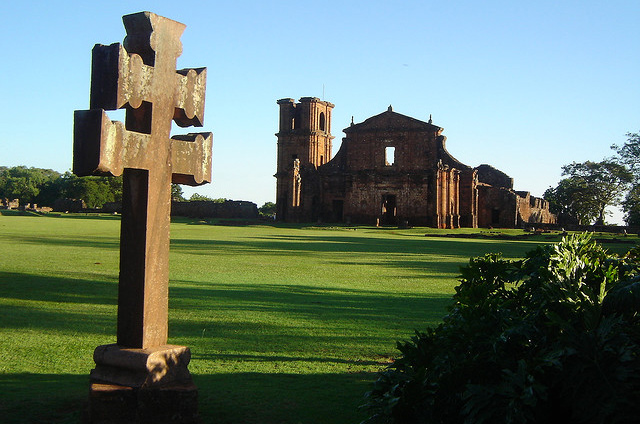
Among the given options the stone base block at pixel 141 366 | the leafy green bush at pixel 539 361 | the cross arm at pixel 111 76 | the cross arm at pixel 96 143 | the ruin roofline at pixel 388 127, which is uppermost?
the ruin roofline at pixel 388 127

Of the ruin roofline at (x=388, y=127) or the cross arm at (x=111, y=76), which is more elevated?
the ruin roofline at (x=388, y=127)

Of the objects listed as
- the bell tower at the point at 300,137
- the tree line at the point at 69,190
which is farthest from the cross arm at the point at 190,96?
the tree line at the point at 69,190

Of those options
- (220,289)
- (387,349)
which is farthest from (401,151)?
(387,349)

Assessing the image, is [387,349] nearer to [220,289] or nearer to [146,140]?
[146,140]

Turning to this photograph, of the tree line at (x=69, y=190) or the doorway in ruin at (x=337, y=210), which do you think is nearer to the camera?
the doorway in ruin at (x=337, y=210)

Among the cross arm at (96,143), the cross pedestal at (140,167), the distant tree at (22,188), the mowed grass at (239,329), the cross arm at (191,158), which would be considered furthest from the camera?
the distant tree at (22,188)

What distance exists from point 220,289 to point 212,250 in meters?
8.51

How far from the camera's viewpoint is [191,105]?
4301 millimetres

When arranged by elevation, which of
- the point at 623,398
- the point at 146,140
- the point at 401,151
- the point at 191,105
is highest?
the point at 401,151

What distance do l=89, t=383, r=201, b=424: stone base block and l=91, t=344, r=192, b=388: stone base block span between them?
0.06m

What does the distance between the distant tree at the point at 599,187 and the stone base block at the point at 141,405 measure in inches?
2833

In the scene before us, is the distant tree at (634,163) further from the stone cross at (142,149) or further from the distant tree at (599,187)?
the stone cross at (142,149)

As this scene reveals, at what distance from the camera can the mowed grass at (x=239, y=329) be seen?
4289 millimetres

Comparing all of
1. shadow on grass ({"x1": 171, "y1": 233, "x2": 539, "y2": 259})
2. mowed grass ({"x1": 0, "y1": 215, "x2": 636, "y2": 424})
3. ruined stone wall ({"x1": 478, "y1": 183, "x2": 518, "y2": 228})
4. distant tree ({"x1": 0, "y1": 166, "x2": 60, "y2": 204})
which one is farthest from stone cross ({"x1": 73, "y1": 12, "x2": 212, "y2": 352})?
distant tree ({"x1": 0, "y1": 166, "x2": 60, "y2": 204})
